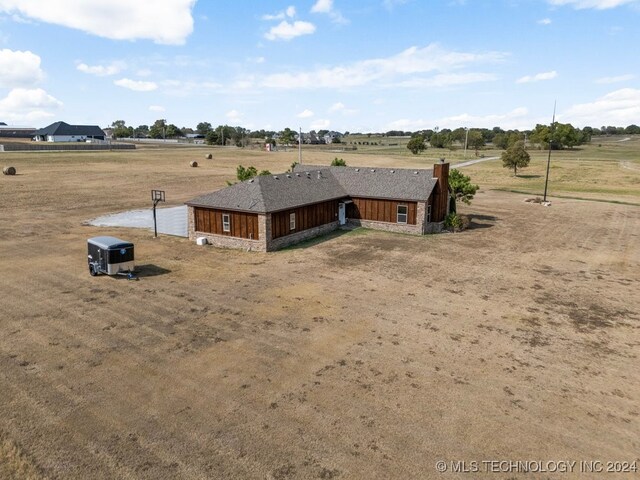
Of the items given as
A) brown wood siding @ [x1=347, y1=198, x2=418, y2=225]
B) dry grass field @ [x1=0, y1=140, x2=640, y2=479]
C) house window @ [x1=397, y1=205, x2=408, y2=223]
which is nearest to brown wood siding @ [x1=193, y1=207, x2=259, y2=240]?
dry grass field @ [x1=0, y1=140, x2=640, y2=479]

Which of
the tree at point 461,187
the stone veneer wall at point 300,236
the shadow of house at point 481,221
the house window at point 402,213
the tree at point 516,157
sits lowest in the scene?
the shadow of house at point 481,221

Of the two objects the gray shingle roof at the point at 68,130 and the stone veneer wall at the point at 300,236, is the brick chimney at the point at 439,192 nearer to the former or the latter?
the stone veneer wall at the point at 300,236

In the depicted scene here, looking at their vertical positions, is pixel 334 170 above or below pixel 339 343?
above

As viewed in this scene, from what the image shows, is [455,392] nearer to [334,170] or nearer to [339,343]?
[339,343]

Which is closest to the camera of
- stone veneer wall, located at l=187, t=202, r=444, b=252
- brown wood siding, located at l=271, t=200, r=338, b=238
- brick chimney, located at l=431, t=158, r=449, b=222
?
stone veneer wall, located at l=187, t=202, r=444, b=252

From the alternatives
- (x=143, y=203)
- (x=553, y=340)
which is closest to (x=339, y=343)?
(x=553, y=340)

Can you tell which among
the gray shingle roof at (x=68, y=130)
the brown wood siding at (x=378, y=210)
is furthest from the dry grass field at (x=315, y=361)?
the gray shingle roof at (x=68, y=130)

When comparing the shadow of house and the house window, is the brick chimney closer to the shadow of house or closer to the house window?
the house window
